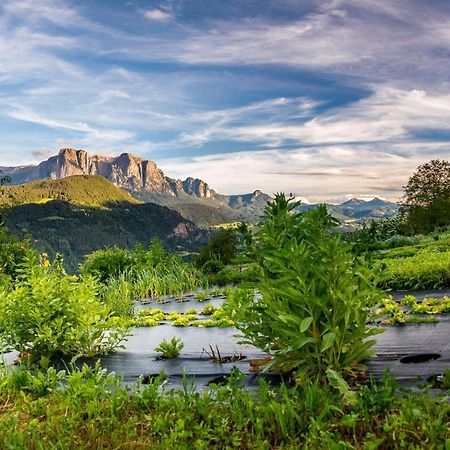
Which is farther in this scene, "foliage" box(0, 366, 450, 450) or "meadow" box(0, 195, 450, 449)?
"meadow" box(0, 195, 450, 449)

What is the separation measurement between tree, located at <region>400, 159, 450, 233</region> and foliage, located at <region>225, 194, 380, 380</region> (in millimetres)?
46561

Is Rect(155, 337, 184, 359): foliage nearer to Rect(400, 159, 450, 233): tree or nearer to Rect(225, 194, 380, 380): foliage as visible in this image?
Rect(225, 194, 380, 380): foliage

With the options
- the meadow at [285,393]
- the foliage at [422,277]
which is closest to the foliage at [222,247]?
the foliage at [422,277]

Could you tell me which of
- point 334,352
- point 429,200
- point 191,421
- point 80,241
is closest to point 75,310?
point 191,421

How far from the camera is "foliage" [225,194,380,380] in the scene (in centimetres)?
360

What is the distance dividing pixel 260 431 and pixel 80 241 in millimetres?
192063

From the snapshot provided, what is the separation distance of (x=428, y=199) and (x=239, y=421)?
55333mm

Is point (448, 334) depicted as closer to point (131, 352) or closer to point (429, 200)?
point (131, 352)

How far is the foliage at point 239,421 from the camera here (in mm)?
2846

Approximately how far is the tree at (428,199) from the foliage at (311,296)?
46.6 meters

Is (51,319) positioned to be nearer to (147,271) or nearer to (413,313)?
(413,313)

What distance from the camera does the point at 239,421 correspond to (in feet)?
10.3

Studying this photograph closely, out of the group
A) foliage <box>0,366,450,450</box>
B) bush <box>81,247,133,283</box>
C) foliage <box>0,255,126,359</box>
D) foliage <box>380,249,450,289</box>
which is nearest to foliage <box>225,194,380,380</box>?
foliage <box>0,366,450,450</box>

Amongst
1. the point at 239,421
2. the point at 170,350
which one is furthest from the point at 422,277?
the point at 239,421
